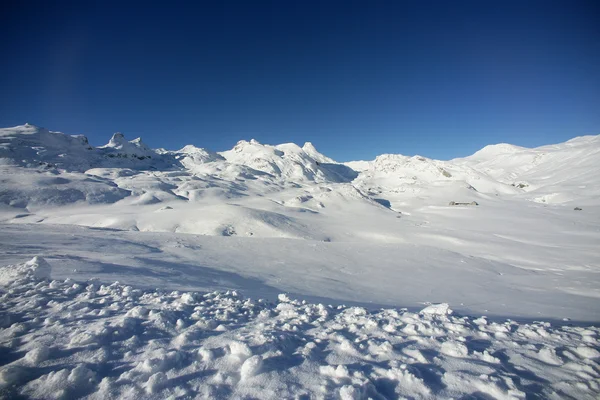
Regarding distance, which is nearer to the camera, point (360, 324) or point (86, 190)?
point (360, 324)

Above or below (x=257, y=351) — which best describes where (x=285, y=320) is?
below

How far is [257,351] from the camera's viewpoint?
4.11 meters

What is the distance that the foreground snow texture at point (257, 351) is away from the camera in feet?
10.9

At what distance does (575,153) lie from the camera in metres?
135

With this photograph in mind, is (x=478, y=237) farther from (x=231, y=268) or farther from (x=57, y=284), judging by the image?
(x=57, y=284)

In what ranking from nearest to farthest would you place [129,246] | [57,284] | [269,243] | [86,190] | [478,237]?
[57,284] → [129,246] → [269,243] → [478,237] → [86,190]

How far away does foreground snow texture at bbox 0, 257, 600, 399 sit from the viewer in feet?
10.9

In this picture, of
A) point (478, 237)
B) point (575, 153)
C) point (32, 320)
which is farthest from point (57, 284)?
point (575, 153)

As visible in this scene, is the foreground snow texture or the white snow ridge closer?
the foreground snow texture

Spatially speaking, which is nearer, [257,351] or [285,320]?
[257,351]

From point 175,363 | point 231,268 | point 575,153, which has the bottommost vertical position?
point 231,268

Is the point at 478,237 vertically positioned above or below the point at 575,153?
below

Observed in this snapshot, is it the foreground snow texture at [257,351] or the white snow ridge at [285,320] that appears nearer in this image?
the foreground snow texture at [257,351]

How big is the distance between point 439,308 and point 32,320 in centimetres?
808
